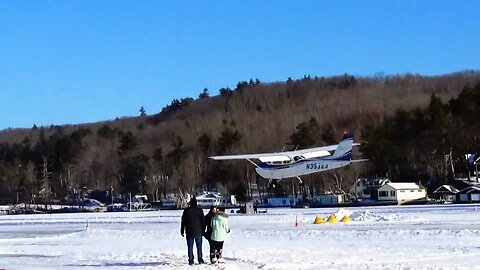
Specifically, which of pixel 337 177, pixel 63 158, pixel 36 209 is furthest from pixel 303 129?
pixel 63 158

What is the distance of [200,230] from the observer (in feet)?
62.6

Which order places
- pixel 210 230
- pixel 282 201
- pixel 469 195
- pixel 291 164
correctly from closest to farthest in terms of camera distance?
1. pixel 210 230
2. pixel 291 164
3. pixel 469 195
4. pixel 282 201

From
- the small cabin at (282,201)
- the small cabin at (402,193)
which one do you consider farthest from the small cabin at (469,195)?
the small cabin at (282,201)

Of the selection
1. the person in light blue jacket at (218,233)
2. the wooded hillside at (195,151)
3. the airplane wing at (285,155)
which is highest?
the wooded hillside at (195,151)

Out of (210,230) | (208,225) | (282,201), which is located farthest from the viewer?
(282,201)

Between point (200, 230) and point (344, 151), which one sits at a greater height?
point (344, 151)

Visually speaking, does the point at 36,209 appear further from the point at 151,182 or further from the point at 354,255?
the point at 354,255

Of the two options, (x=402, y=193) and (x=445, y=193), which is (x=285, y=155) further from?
(x=445, y=193)

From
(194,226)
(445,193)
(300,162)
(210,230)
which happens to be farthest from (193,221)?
(445,193)

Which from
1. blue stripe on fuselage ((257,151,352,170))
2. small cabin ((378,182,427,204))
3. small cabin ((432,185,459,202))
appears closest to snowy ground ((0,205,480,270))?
blue stripe on fuselage ((257,151,352,170))

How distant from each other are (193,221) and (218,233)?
0.73m

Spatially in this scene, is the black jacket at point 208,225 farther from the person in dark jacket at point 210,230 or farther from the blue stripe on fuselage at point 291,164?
the blue stripe on fuselage at point 291,164

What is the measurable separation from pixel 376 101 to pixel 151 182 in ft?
231

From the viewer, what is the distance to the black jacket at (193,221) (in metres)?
19.0
